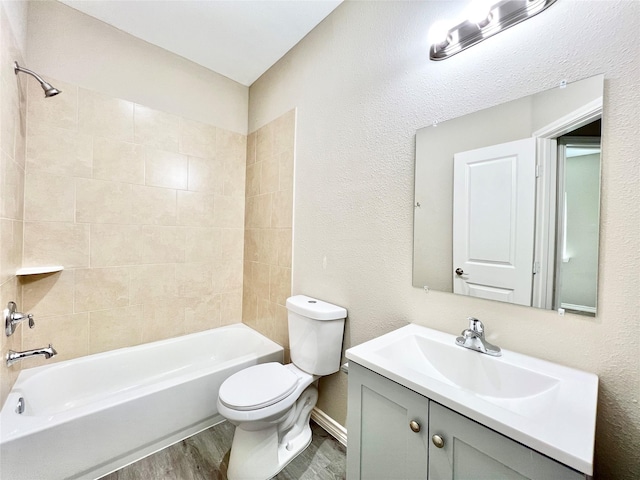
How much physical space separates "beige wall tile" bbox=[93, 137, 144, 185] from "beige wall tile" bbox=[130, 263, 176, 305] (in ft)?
2.16

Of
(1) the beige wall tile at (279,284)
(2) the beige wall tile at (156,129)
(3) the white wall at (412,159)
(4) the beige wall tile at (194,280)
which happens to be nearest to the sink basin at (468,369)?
(3) the white wall at (412,159)

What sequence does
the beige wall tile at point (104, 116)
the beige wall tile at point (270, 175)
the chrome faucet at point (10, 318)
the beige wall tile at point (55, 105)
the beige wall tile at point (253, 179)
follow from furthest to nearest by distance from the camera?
the beige wall tile at point (253, 179)
the beige wall tile at point (270, 175)
the beige wall tile at point (104, 116)
the beige wall tile at point (55, 105)
the chrome faucet at point (10, 318)

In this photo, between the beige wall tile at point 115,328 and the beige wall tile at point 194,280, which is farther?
the beige wall tile at point 194,280

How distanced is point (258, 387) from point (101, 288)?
1361mm

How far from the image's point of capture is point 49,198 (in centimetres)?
167

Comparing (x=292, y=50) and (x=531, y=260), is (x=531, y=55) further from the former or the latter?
(x=292, y=50)

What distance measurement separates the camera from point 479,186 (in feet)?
3.57

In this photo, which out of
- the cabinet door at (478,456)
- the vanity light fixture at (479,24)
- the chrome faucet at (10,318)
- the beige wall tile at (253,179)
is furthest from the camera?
the beige wall tile at (253,179)

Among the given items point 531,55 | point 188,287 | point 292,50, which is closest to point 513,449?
point 531,55

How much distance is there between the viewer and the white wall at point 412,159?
0.78m

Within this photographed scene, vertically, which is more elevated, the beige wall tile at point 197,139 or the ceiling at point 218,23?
the ceiling at point 218,23

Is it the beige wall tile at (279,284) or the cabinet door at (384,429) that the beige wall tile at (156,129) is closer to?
the beige wall tile at (279,284)

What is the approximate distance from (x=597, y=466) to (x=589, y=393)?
325 mm

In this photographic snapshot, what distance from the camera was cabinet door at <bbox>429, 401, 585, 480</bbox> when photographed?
572 mm
